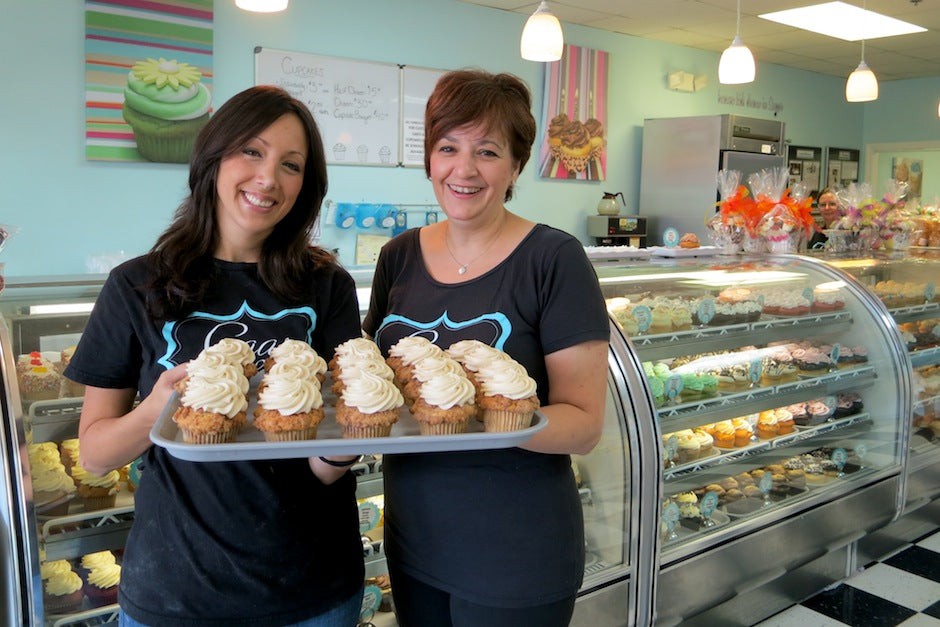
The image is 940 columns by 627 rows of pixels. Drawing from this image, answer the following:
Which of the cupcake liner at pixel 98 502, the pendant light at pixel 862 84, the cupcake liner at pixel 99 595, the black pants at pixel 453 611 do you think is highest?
the pendant light at pixel 862 84

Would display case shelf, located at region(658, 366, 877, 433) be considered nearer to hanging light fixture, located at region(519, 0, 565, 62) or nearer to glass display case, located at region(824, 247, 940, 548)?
glass display case, located at region(824, 247, 940, 548)

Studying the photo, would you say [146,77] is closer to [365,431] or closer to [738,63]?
[738,63]

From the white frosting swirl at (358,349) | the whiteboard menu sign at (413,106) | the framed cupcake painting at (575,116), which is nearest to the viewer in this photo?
the white frosting swirl at (358,349)

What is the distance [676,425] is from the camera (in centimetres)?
301

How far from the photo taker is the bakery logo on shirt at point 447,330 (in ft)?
5.32

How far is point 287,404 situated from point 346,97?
482 centimetres

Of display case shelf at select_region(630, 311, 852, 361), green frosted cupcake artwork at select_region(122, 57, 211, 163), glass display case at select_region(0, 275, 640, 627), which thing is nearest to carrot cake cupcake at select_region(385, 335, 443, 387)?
glass display case at select_region(0, 275, 640, 627)

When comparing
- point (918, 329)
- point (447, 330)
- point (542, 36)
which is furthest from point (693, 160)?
point (447, 330)

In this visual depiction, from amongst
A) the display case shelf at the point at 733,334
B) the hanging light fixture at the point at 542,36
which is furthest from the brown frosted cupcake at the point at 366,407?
the hanging light fixture at the point at 542,36

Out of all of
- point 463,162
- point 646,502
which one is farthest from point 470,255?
point 646,502

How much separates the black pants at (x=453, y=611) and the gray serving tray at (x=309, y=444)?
0.36 meters

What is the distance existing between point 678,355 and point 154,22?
3785 millimetres

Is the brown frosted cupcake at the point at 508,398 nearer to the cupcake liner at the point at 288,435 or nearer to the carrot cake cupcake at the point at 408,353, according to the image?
the carrot cake cupcake at the point at 408,353

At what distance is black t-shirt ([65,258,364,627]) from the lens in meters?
1.37
